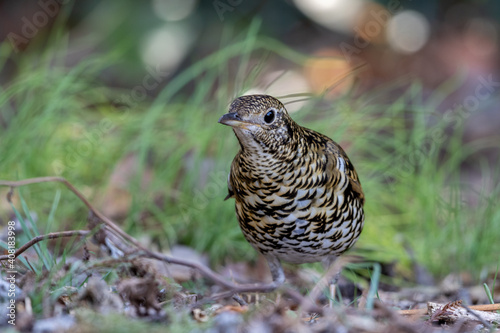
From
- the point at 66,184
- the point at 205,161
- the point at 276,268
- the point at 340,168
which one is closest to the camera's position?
the point at 66,184

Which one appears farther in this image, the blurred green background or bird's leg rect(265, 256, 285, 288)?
the blurred green background

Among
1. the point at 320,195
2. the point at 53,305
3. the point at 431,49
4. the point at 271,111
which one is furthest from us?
the point at 431,49

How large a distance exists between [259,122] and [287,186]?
35 cm

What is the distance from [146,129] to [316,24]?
4152 mm

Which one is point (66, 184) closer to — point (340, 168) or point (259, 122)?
point (259, 122)

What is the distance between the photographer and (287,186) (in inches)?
120

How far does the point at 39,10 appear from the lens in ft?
28.1

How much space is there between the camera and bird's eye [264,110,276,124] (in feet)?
9.58

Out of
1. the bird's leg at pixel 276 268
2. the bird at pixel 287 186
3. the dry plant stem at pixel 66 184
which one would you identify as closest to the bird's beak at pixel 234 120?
the bird at pixel 287 186

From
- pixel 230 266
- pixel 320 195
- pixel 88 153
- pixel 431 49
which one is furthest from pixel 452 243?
pixel 431 49

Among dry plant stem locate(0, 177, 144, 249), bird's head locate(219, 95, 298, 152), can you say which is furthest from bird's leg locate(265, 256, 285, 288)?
dry plant stem locate(0, 177, 144, 249)

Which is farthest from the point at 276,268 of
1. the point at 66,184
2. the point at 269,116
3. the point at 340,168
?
the point at 66,184

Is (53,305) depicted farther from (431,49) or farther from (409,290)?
(431,49)

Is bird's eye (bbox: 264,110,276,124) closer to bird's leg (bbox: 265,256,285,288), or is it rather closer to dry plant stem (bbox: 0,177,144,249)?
dry plant stem (bbox: 0,177,144,249)
